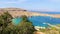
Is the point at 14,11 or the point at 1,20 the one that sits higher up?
the point at 1,20

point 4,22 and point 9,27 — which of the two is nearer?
point 9,27

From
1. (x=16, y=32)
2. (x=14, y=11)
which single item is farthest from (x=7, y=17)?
(x=14, y=11)

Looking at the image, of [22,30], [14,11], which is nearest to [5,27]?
[22,30]

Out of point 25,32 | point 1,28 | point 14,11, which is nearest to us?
point 1,28

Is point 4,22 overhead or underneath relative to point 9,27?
overhead

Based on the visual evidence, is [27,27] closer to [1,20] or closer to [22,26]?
[22,26]

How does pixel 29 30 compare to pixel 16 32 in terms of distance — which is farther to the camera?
pixel 29 30

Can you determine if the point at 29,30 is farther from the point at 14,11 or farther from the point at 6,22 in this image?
the point at 14,11

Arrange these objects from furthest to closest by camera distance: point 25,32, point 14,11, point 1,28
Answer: point 14,11 < point 25,32 < point 1,28

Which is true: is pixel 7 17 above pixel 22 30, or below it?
above
